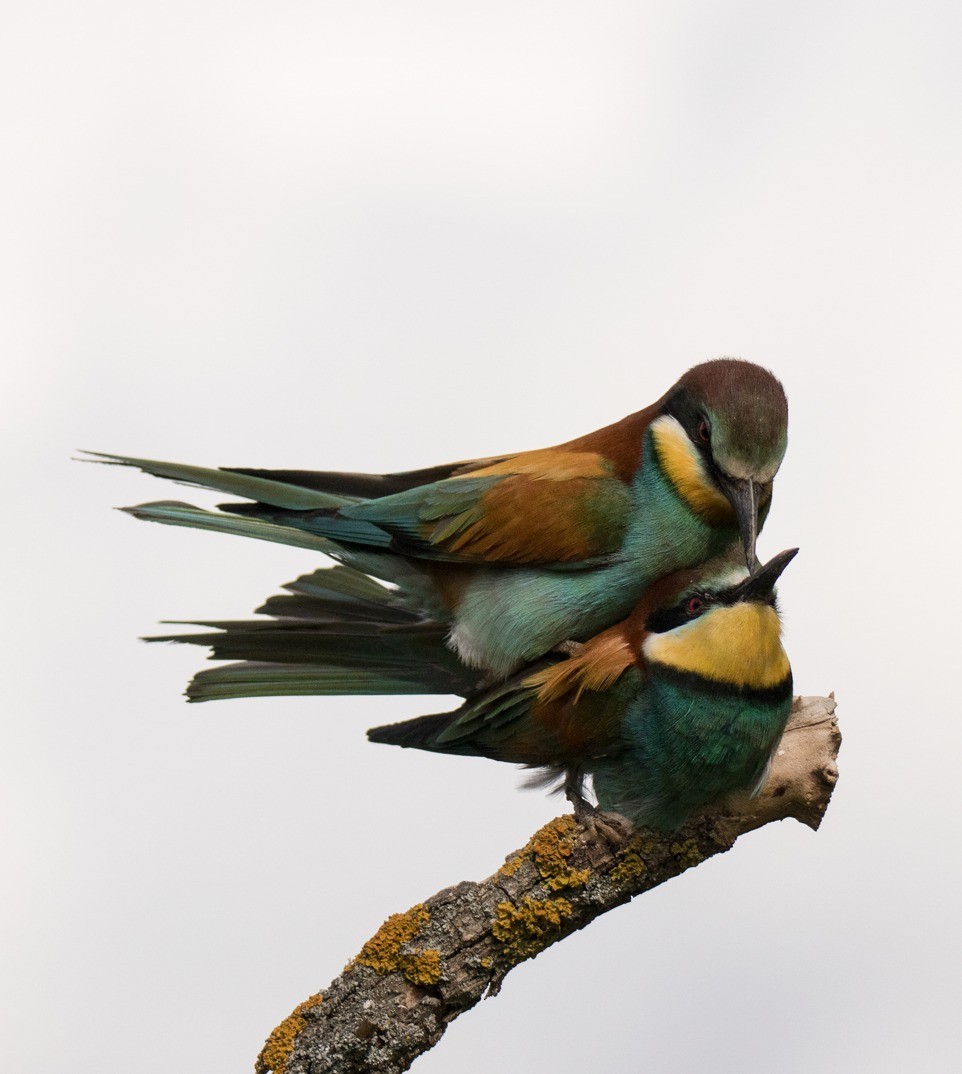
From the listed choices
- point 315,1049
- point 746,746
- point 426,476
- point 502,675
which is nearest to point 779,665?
point 746,746

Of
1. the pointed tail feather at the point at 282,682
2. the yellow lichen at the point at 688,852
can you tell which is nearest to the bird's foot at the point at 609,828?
the yellow lichen at the point at 688,852

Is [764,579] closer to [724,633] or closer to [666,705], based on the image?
[724,633]

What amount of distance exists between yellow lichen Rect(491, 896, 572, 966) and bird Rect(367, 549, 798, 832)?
0.29 metres

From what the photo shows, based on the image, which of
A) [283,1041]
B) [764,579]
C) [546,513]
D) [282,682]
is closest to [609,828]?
[764,579]

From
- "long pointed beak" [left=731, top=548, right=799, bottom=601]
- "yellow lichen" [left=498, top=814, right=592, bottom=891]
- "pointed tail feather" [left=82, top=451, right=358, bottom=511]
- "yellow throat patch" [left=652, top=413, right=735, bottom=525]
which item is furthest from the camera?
"pointed tail feather" [left=82, top=451, right=358, bottom=511]

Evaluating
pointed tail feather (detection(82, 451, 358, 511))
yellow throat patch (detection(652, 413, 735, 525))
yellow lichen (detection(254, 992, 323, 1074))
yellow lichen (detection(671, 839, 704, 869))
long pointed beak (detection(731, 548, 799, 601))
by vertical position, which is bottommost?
yellow lichen (detection(254, 992, 323, 1074))

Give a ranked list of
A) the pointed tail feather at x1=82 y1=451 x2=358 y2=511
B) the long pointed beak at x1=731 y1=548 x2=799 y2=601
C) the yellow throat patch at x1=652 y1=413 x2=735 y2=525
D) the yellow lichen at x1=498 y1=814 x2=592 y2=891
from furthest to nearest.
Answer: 1. the pointed tail feather at x1=82 y1=451 x2=358 y2=511
2. the yellow throat patch at x1=652 y1=413 x2=735 y2=525
3. the yellow lichen at x1=498 y1=814 x2=592 y2=891
4. the long pointed beak at x1=731 y1=548 x2=799 y2=601

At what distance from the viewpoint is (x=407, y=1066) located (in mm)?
4352

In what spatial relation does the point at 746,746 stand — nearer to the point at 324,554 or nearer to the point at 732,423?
the point at 732,423

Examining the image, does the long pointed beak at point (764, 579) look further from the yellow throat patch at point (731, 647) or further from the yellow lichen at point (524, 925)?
the yellow lichen at point (524, 925)

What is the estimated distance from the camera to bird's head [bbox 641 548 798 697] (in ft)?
14.1

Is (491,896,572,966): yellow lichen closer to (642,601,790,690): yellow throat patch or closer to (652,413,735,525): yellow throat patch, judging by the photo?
(642,601,790,690): yellow throat patch

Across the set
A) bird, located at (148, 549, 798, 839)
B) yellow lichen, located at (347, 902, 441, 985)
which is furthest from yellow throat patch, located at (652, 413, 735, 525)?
yellow lichen, located at (347, 902, 441, 985)

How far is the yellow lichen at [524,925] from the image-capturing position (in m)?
4.36
